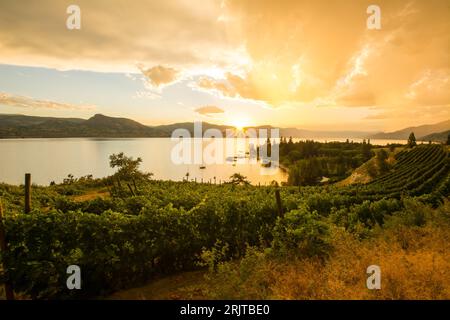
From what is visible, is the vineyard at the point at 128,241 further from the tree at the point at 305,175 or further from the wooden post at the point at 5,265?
the tree at the point at 305,175

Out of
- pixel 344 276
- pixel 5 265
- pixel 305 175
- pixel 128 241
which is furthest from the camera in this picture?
pixel 305 175

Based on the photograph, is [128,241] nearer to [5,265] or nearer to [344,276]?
[5,265]

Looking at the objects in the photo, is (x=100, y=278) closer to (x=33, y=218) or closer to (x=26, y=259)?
(x=26, y=259)

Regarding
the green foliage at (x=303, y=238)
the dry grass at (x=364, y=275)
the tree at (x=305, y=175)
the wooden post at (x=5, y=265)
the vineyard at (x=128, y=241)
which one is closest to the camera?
the dry grass at (x=364, y=275)

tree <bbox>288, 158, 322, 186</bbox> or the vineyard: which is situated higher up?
the vineyard

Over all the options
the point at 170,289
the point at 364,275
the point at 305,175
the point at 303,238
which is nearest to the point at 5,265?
the point at 170,289

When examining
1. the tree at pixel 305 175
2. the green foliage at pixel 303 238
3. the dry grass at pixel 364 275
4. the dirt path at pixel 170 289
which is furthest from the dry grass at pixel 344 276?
the tree at pixel 305 175

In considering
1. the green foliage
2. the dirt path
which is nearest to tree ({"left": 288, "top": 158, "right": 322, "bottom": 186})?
the green foliage

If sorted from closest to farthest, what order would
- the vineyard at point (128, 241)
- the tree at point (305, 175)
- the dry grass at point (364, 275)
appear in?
the dry grass at point (364, 275)
the vineyard at point (128, 241)
the tree at point (305, 175)

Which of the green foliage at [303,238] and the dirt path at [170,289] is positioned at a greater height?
the green foliage at [303,238]

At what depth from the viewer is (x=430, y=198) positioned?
69.1 feet

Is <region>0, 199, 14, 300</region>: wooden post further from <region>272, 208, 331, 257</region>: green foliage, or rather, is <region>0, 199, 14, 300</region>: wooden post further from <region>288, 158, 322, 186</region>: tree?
<region>288, 158, 322, 186</region>: tree
